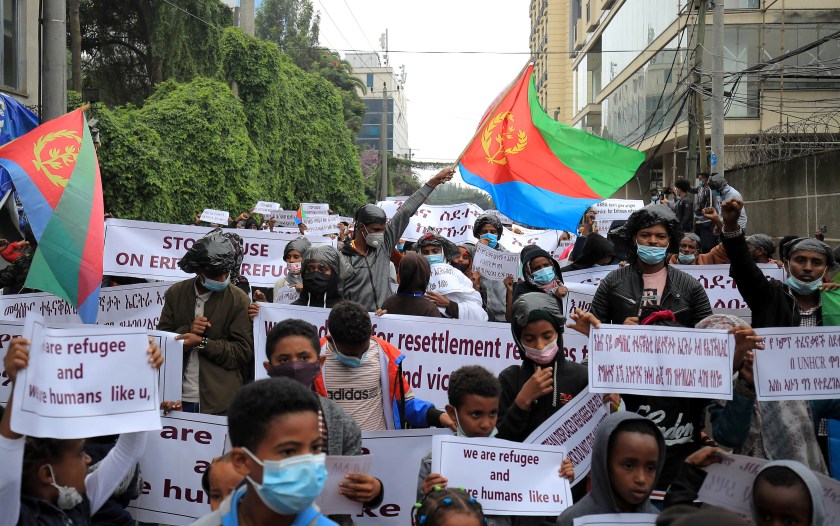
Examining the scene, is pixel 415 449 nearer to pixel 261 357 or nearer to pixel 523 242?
pixel 261 357

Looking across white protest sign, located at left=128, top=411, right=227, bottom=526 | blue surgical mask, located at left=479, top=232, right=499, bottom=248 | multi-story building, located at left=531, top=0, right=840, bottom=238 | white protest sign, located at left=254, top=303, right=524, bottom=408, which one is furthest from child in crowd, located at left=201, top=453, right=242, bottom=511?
multi-story building, located at left=531, top=0, right=840, bottom=238

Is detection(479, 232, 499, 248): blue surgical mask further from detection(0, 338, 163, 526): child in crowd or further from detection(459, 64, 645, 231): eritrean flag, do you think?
detection(0, 338, 163, 526): child in crowd

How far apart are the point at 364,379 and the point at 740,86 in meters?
26.6

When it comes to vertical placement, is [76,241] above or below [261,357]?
above

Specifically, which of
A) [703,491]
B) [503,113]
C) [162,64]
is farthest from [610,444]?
[162,64]

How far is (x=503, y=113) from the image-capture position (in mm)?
8234

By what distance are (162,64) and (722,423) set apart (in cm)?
2652

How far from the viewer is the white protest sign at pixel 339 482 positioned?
12.1 feet

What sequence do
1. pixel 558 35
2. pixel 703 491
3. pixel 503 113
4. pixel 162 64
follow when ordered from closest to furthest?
pixel 703 491
pixel 503 113
pixel 162 64
pixel 558 35

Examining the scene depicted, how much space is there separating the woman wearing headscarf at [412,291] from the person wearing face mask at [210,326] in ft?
3.80

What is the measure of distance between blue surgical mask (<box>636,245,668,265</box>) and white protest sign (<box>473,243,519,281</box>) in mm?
3310

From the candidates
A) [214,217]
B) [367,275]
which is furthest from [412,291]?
[214,217]

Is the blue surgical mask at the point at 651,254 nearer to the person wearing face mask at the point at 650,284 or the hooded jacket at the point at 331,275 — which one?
the person wearing face mask at the point at 650,284

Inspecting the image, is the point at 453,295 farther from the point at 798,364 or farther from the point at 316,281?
the point at 798,364
